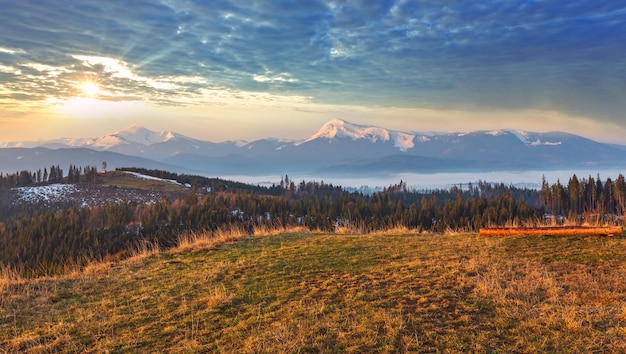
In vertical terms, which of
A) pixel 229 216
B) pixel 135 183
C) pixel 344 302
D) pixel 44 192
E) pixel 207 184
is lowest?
pixel 229 216

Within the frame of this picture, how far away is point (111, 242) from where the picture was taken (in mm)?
76500

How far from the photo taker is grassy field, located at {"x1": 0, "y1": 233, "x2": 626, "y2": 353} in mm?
6383

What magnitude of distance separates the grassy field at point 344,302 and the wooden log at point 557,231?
2.10 ft

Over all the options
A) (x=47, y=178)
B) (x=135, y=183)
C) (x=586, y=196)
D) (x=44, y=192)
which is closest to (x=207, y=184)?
(x=135, y=183)

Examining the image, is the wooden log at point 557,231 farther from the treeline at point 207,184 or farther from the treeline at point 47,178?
the treeline at point 47,178

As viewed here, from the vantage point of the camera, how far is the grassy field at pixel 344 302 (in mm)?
6383

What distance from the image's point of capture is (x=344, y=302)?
8.30 meters

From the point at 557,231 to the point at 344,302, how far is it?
994cm

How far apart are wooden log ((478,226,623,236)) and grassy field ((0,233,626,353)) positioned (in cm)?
64

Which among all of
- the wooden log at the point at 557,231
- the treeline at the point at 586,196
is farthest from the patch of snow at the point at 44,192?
the wooden log at the point at 557,231

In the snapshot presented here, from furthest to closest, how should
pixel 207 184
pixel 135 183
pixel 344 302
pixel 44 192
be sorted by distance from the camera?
pixel 207 184
pixel 135 183
pixel 44 192
pixel 344 302

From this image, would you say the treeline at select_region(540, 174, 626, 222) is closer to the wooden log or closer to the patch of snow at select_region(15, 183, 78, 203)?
the wooden log

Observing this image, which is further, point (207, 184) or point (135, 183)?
point (207, 184)

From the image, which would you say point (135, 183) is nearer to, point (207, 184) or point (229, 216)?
point (207, 184)
